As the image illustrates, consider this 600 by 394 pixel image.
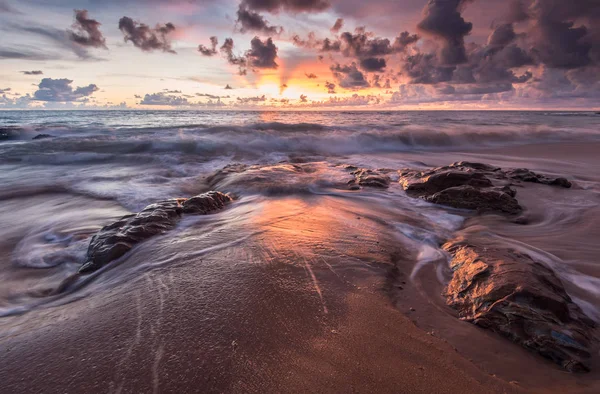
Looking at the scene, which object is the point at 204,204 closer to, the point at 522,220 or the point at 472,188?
the point at 472,188

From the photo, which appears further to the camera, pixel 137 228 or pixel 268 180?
pixel 268 180

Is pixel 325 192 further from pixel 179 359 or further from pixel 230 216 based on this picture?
pixel 179 359

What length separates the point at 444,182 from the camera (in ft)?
20.0

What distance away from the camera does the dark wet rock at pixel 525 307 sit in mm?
1943

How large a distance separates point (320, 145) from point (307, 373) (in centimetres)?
1556

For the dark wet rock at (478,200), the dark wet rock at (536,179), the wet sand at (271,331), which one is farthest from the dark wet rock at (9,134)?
the dark wet rock at (536,179)

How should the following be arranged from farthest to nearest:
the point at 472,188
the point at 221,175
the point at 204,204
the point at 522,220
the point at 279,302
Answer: the point at 221,175 < the point at 472,188 < the point at 204,204 < the point at 522,220 < the point at 279,302

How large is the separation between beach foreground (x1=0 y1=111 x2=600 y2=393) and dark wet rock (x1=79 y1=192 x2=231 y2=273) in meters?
0.12

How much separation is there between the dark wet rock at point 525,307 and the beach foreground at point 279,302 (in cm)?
7

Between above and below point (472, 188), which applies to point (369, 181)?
below

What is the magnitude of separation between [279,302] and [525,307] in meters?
1.87

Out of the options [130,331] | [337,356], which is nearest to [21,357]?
[130,331]

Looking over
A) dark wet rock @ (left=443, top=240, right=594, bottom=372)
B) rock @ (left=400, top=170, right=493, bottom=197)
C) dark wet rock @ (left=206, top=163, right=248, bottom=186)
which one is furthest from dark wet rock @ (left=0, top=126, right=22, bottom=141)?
dark wet rock @ (left=443, top=240, right=594, bottom=372)

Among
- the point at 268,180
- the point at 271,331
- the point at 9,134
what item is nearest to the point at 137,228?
the point at 271,331
